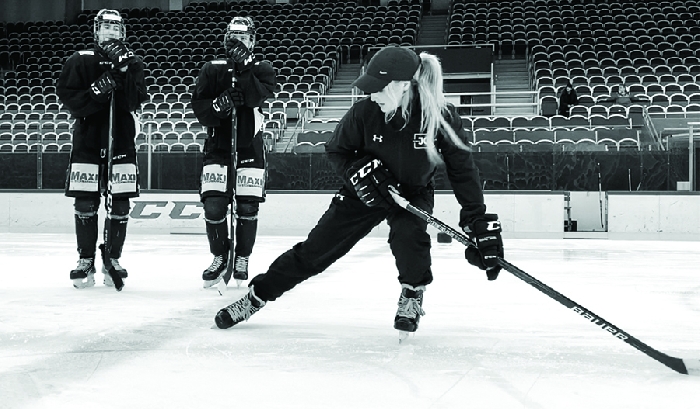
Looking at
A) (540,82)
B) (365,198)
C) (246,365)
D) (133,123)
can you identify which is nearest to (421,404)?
(246,365)

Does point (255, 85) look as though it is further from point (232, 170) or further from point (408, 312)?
point (408, 312)

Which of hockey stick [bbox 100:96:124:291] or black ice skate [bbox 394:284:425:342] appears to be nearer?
black ice skate [bbox 394:284:425:342]

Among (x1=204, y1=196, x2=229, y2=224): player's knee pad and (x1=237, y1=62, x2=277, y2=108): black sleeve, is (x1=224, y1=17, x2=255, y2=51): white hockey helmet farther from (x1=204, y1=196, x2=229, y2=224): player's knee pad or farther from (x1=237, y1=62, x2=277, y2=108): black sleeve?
(x1=204, y1=196, x2=229, y2=224): player's knee pad

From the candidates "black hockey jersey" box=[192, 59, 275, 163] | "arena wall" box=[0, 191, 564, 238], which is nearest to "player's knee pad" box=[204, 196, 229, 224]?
"black hockey jersey" box=[192, 59, 275, 163]

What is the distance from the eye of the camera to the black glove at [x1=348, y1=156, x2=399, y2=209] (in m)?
2.60

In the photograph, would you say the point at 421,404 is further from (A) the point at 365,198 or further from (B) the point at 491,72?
(B) the point at 491,72

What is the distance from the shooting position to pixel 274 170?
1055 cm

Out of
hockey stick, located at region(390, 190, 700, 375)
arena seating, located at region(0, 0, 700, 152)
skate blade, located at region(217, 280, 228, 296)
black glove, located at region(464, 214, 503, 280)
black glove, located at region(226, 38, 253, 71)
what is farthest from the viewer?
arena seating, located at region(0, 0, 700, 152)

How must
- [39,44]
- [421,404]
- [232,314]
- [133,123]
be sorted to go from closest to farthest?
[421,404]
[232,314]
[133,123]
[39,44]

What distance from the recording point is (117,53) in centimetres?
403

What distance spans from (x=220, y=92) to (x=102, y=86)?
626 mm

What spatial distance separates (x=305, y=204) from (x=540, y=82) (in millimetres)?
6262

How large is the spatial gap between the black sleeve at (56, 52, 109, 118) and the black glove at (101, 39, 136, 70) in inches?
7.5

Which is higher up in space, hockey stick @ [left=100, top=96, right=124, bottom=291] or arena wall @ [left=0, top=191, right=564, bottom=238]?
hockey stick @ [left=100, top=96, right=124, bottom=291]
